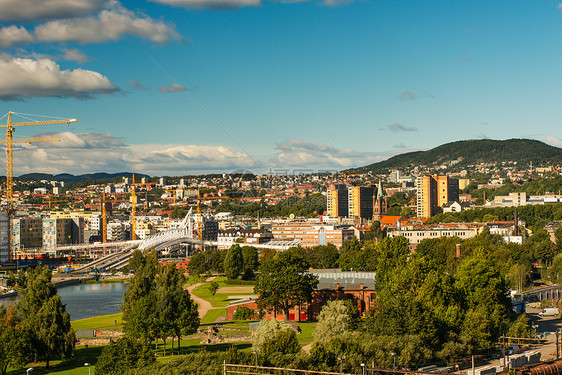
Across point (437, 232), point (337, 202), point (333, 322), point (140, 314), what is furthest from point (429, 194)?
point (140, 314)

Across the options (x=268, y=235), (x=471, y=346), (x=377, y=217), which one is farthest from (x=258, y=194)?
(x=471, y=346)

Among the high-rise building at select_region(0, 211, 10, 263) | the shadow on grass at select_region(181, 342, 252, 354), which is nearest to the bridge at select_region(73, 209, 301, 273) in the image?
the high-rise building at select_region(0, 211, 10, 263)

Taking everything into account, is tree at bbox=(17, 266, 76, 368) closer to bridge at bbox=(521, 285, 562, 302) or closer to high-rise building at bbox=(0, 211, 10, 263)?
bridge at bbox=(521, 285, 562, 302)

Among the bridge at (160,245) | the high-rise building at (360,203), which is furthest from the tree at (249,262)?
the high-rise building at (360,203)

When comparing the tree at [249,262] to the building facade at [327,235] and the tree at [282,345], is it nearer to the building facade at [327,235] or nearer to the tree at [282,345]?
Result: the building facade at [327,235]

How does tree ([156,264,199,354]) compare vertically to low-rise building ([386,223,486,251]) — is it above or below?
below
